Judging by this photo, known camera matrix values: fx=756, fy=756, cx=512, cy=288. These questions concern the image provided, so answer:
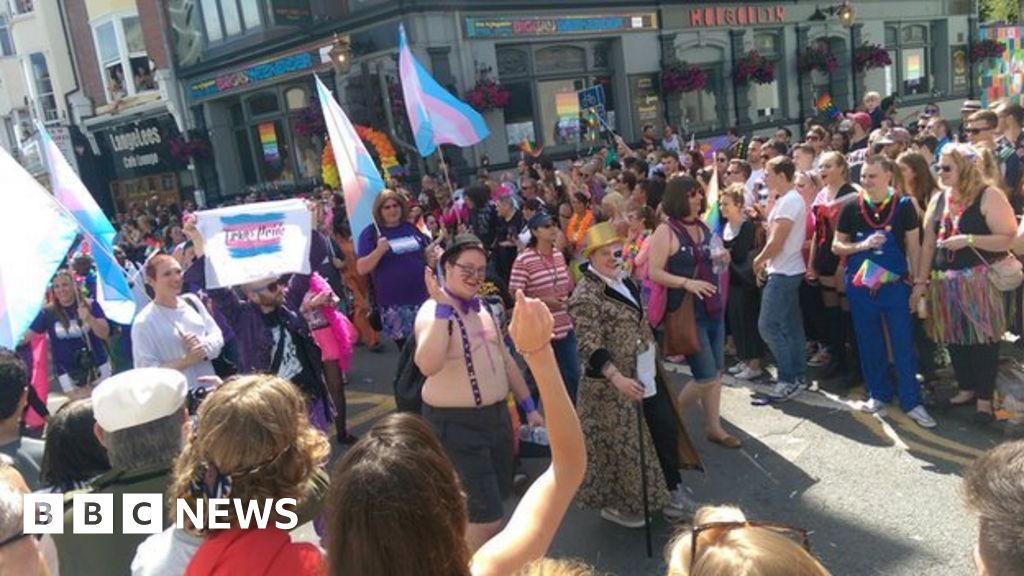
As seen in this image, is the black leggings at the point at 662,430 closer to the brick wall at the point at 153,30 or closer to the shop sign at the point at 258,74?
the shop sign at the point at 258,74

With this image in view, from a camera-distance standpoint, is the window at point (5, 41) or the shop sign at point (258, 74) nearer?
the shop sign at point (258, 74)

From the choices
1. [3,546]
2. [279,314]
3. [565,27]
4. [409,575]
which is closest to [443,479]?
[409,575]

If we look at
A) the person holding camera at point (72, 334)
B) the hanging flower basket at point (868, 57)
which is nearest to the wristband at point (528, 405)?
the person holding camera at point (72, 334)

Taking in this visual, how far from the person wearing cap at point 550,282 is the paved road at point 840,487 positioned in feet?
2.70

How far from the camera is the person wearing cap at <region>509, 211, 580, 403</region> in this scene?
532cm

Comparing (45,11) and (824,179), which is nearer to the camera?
(824,179)

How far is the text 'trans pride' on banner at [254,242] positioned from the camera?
4.67 metres

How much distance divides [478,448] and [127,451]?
150 cm

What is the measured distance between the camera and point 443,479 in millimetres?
1638

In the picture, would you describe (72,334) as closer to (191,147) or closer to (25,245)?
(25,245)

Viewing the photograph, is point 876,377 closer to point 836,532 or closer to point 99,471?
point 836,532

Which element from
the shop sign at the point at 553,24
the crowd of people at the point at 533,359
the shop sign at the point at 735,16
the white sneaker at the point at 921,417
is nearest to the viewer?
the crowd of people at the point at 533,359

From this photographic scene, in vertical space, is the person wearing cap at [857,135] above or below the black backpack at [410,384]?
above

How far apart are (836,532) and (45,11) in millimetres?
28269
